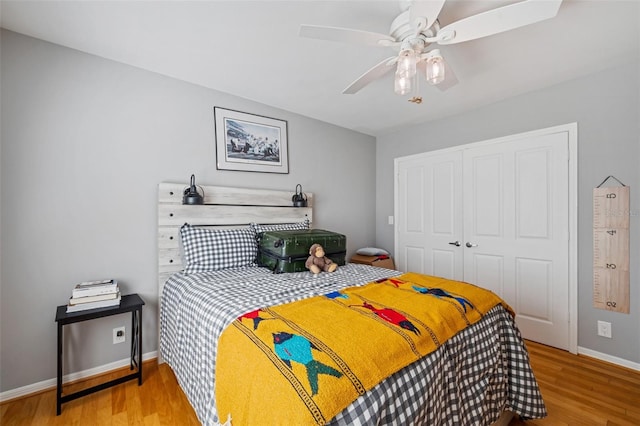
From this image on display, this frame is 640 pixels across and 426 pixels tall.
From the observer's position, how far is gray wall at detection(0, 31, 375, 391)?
1.85 metres

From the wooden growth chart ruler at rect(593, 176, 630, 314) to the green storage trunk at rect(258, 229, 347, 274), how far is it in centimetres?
216

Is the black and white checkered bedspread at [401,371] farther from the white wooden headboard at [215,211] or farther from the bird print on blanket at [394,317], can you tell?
the white wooden headboard at [215,211]

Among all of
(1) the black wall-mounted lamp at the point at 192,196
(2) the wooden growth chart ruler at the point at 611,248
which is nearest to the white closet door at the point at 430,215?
(2) the wooden growth chart ruler at the point at 611,248

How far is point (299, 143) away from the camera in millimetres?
3318

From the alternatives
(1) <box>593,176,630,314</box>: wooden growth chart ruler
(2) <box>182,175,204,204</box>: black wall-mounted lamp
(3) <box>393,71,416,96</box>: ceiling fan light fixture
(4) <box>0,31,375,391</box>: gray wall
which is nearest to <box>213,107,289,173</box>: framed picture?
(4) <box>0,31,375,391</box>: gray wall

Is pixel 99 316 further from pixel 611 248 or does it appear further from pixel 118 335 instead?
pixel 611 248

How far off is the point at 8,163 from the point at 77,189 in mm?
371

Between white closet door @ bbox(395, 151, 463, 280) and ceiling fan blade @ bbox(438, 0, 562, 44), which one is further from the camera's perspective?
white closet door @ bbox(395, 151, 463, 280)

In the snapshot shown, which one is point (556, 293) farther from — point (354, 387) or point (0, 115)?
point (0, 115)

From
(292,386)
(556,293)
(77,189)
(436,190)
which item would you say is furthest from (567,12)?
(77,189)

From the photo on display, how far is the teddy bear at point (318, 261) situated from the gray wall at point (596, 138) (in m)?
2.22

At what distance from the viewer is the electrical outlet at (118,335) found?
2.19m

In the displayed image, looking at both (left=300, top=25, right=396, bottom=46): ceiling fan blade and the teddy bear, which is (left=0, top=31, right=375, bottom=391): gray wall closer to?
A: the teddy bear

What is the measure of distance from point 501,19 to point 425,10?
357 mm
